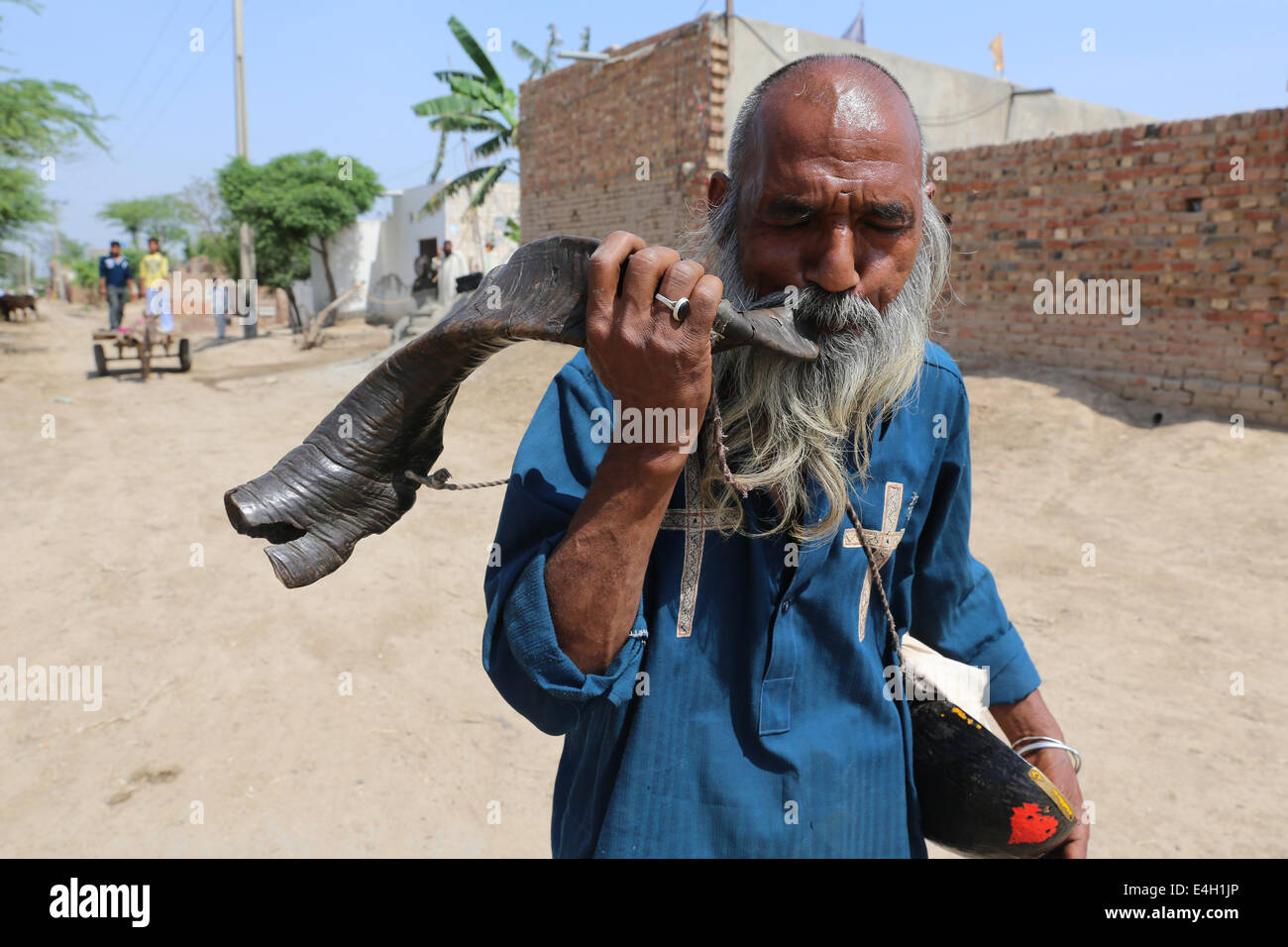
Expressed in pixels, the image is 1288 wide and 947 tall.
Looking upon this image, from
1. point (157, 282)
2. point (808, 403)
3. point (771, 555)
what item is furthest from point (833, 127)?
point (157, 282)

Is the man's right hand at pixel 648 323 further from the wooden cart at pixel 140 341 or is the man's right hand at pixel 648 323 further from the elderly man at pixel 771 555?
the wooden cart at pixel 140 341

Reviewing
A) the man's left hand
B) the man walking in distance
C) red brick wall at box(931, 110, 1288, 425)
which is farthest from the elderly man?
the man walking in distance

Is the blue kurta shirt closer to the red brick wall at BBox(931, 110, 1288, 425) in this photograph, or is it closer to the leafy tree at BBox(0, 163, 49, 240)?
the red brick wall at BBox(931, 110, 1288, 425)

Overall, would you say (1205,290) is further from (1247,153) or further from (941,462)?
(941,462)

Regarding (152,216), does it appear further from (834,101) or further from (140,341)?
(834,101)

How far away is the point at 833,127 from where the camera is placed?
4.27 ft

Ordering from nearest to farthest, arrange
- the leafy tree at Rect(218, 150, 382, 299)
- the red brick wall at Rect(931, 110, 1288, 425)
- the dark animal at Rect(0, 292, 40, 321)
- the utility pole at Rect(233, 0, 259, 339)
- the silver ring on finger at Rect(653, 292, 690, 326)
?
the silver ring on finger at Rect(653, 292, 690, 326) < the red brick wall at Rect(931, 110, 1288, 425) < the utility pole at Rect(233, 0, 259, 339) < the leafy tree at Rect(218, 150, 382, 299) < the dark animal at Rect(0, 292, 40, 321)

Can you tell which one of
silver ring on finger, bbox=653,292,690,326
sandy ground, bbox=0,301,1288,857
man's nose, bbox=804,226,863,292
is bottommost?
sandy ground, bbox=0,301,1288,857

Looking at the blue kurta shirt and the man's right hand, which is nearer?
the man's right hand

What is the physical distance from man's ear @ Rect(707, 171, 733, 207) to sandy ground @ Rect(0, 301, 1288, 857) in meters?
2.40

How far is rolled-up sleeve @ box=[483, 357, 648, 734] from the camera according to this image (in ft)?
3.69

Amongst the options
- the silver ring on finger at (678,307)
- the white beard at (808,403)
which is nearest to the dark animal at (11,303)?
the white beard at (808,403)

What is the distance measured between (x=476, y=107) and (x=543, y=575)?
19.3m

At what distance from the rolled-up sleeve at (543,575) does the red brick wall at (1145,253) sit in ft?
25.8
